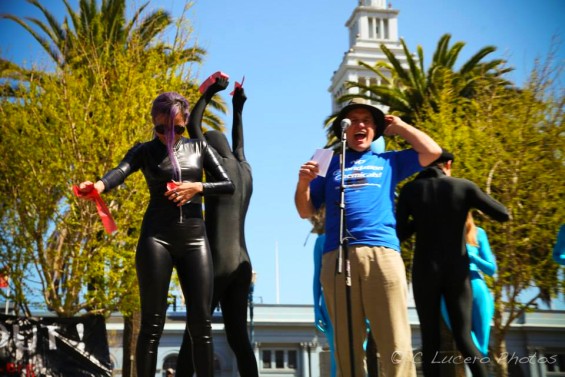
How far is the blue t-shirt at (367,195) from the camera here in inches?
181

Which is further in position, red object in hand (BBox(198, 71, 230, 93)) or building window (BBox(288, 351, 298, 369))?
building window (BBox(288, 351, 298, 369))

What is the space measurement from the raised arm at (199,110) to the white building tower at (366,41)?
58.3 metres

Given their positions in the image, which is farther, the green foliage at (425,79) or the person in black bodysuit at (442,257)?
the green foliage at (425,79)

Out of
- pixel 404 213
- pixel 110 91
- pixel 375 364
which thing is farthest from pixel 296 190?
pixel 110 91

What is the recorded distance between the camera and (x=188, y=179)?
15.4 ft

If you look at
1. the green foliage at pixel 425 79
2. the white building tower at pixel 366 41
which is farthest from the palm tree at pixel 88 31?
the white building tower at pixel 366 41

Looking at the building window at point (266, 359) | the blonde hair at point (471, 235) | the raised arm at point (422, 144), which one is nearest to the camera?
the raised arm at point (422, 144)

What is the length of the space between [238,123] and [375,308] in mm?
2188

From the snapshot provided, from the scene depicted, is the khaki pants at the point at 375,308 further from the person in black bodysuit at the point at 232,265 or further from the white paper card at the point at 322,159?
the person in black bodysuit at the point at 232,265

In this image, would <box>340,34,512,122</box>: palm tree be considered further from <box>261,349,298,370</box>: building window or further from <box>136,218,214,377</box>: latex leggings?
<box>261,349,298,370</box>: building window

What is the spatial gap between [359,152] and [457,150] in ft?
35.7

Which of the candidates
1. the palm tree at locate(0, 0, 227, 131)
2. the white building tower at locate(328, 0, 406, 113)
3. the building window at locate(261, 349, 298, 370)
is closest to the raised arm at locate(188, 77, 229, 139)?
the palm tree at locate(0, 0, 227, 131)

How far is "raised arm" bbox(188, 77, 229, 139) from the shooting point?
5434 millimetres

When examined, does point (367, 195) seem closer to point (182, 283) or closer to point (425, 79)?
point (182, 283)
